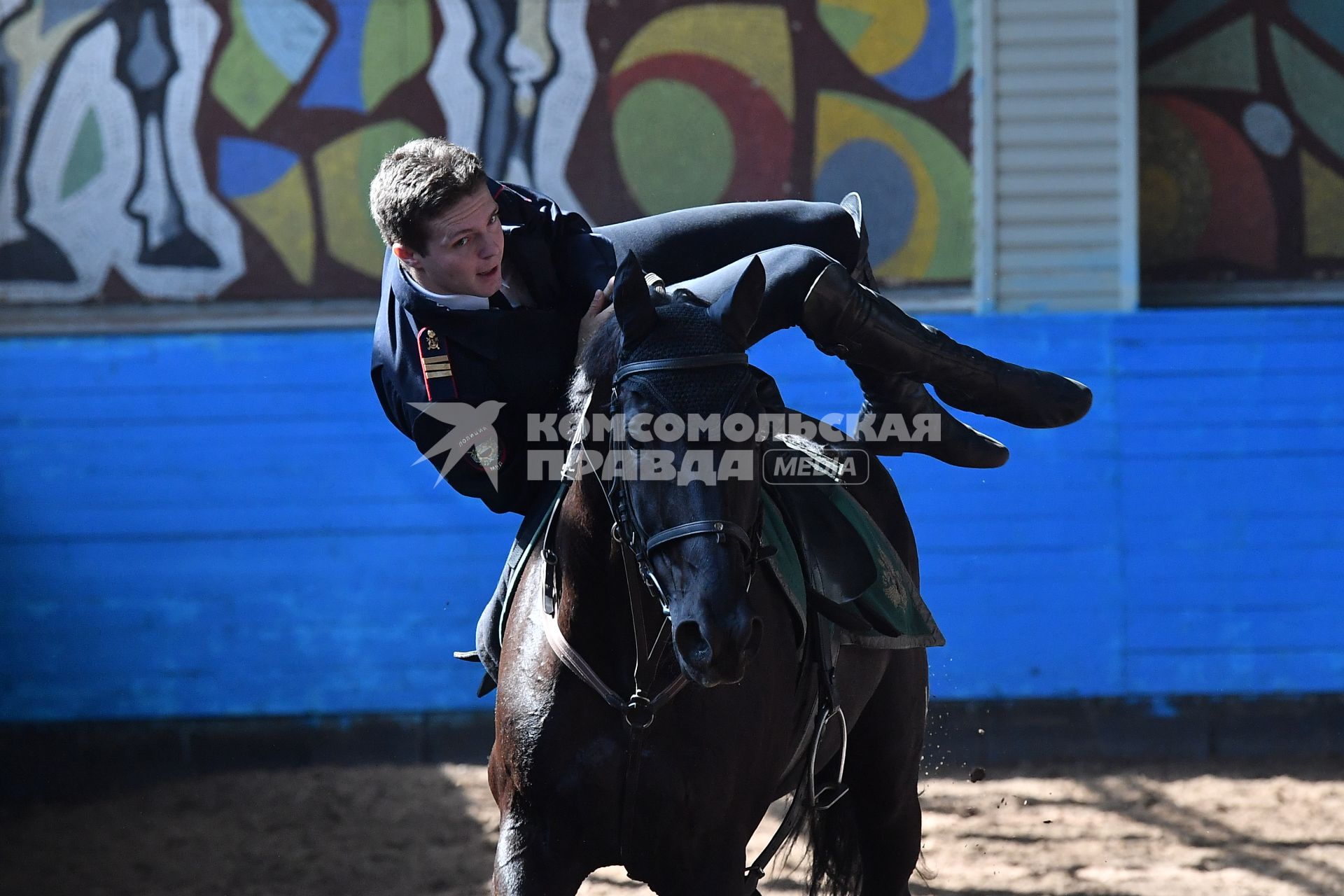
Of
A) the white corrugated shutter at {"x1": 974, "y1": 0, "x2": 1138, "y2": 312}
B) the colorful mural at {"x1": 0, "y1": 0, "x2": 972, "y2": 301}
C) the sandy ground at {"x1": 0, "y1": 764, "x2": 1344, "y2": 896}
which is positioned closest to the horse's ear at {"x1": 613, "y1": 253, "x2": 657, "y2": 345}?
the sandy ground at {"x1": 0, "y1": 764, "x2": 1344, "y2": 896}

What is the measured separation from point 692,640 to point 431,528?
4.80m

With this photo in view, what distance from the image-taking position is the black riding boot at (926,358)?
8.57 feet

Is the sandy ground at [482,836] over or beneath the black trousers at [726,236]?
beneath

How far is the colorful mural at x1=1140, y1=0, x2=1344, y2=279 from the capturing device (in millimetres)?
6492

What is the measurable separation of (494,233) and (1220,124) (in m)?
5.12

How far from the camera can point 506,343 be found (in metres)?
2.60

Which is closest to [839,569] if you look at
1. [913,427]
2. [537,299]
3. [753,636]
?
[913,427]

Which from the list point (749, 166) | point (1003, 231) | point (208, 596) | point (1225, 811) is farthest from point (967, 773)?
point (208, 596)

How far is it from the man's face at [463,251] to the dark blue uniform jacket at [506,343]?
0.06 metres

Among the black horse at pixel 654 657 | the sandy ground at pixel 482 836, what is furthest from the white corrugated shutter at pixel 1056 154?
the black horse at pixel 654 657
